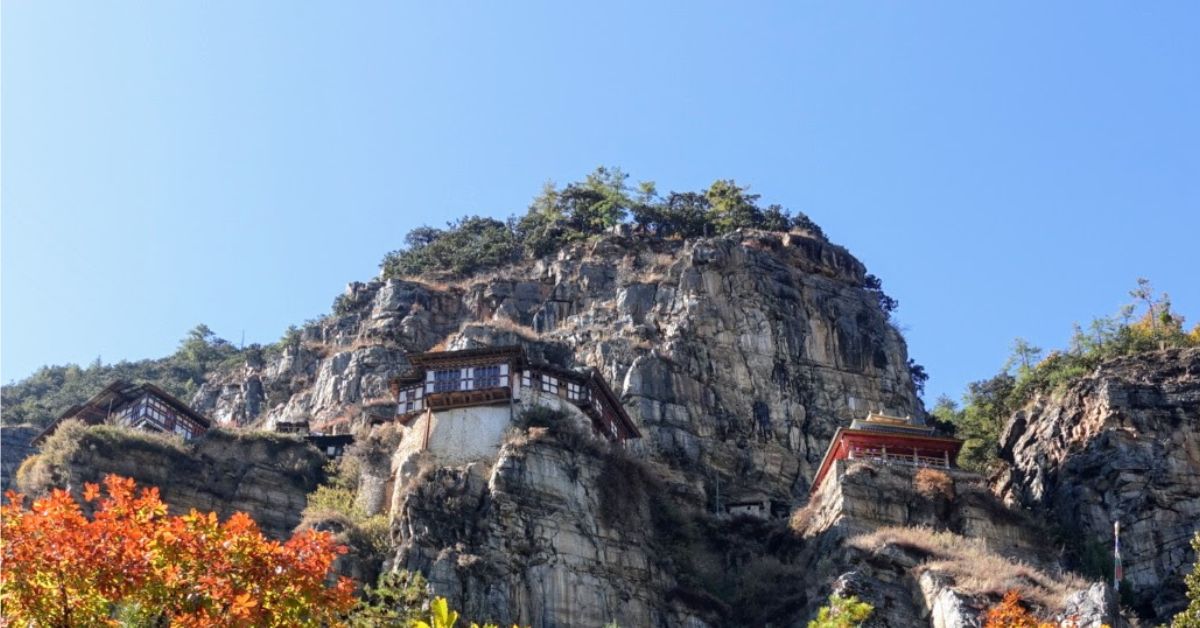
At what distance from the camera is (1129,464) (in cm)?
6406

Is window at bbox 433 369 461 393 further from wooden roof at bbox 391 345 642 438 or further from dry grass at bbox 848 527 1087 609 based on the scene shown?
dry grass at bbox 848 527 1087 609

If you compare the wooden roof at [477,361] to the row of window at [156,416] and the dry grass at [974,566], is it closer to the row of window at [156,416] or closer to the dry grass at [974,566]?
the row of window at [156,416]

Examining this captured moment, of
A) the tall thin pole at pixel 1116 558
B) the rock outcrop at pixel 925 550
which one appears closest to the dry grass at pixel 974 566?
the rock outcrop at pixel 925 550

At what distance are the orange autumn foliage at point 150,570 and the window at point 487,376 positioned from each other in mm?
40229

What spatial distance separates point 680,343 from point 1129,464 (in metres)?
23.8

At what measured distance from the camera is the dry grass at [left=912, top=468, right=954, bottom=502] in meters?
61.9

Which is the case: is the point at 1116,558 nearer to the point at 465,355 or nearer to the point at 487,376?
the point at 487,376

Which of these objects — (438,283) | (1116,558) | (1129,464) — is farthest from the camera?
(438,283)

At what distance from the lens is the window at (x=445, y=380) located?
66.0 m

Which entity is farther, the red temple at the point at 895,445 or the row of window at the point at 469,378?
the red temple at the point at 895,445

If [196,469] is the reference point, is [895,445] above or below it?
above

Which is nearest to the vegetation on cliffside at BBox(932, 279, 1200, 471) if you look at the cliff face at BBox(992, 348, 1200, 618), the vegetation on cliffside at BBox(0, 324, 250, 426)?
the cliff face at BBox(992, 348, 1200, 618)

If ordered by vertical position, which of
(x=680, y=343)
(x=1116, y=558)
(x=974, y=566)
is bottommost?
(x=974, y=566)

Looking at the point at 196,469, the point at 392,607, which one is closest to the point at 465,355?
the point at 196,469
